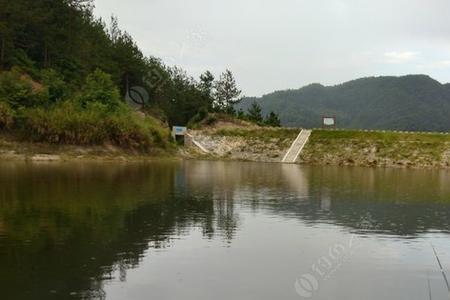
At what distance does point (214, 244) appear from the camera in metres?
20.5

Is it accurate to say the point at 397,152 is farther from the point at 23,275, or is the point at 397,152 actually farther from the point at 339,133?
the point at 23,275

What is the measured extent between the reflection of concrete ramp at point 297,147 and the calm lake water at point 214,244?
→ 2074 inches

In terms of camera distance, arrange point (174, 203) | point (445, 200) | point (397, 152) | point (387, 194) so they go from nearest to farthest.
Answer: point (174, 203) → point (445, 200) → point (387, 194) → point (397, 152)

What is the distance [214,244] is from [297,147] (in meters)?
76.1

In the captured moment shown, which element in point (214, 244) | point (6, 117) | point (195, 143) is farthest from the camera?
point (195, 143)

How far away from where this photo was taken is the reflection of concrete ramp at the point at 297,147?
298 ft

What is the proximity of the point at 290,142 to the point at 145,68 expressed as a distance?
39726 millimetres

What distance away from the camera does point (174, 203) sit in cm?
3141

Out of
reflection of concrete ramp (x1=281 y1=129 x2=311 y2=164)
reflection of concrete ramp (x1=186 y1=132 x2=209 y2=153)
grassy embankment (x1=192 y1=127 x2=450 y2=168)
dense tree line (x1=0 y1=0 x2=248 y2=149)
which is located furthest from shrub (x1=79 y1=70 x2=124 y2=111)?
reflection of concrete ramp (x1=281 y1=129 x2=311 y2=164)

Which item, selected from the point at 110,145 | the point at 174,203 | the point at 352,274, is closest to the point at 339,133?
the point at 110,145

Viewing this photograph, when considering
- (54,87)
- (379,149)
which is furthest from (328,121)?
(54,87)

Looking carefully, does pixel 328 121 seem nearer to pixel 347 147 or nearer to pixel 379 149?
pixel 347 147

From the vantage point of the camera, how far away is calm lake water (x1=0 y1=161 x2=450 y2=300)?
14.7 m

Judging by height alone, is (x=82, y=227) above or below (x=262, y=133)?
below
